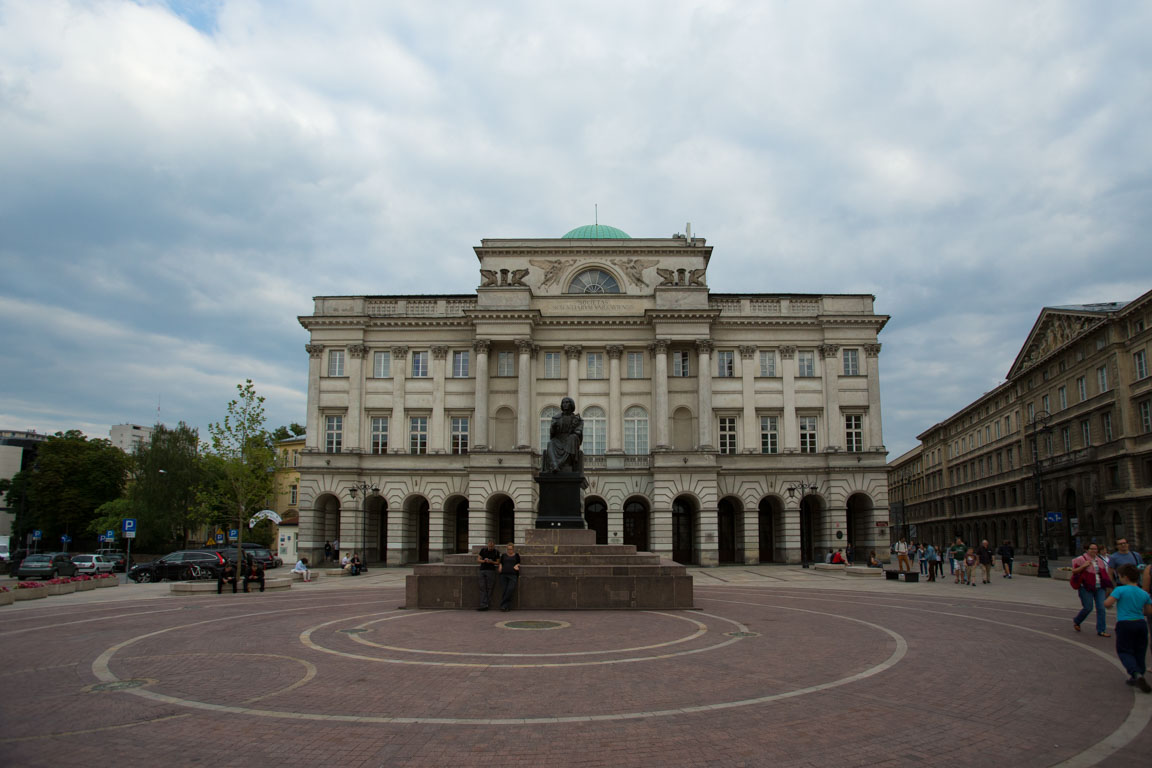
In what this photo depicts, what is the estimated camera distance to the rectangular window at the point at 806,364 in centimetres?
5381

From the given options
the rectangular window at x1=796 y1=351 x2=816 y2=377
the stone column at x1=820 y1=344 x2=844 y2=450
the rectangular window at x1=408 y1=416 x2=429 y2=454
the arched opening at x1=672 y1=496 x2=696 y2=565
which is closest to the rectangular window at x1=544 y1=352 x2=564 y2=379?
the rectangular window at x1=408 y1=416 x2=429 y2=454

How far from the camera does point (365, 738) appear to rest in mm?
8305

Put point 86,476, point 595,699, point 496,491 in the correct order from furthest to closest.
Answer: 1. point 86,476
2. point 496,491
3. point 595,699

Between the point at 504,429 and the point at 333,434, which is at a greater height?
the point at 504,429

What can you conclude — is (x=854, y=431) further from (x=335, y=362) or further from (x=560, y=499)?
(x=335, y=362)

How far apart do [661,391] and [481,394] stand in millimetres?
12232

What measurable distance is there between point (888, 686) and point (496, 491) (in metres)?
41.2

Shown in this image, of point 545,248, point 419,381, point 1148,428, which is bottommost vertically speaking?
point 1148,428

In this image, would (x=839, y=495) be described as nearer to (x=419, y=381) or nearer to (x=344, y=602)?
(x=419, y=381)

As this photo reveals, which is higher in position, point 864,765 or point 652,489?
point 652,489

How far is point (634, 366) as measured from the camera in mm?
54281

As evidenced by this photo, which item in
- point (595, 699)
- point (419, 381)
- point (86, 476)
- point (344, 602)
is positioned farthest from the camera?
point (86, 476)

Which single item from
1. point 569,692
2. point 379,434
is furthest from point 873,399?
point 569,692

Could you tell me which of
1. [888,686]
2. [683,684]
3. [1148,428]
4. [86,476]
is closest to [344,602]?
[683,684]
